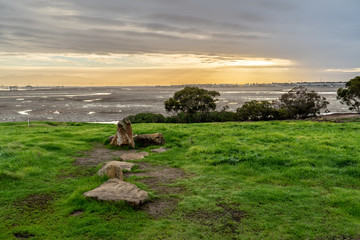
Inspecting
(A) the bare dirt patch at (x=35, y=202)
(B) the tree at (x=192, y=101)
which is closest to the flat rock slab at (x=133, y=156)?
(A) the bare dirt patch at (x=35, y=202)

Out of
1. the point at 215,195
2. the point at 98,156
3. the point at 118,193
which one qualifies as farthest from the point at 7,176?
the point at 215,195

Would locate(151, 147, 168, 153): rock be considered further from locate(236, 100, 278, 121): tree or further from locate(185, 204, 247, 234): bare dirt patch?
locate(236, 100, 278, 121): tree

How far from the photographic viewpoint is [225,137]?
18.6 metres

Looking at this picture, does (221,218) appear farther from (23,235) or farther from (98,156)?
(98,156)

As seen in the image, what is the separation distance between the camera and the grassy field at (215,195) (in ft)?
24.1

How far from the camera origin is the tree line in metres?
46.7

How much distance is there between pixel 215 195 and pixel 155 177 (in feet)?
10.6

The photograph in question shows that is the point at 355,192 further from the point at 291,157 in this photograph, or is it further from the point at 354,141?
the point at 354,141

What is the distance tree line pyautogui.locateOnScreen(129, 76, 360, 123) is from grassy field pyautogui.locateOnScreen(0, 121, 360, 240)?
30.4 meters

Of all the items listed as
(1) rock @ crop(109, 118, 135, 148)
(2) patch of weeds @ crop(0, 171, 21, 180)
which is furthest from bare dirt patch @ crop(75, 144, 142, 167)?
(2) patch of weeds @ crop(0, 171, 21, 180)

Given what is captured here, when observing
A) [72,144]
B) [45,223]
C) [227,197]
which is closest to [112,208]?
[45,223]

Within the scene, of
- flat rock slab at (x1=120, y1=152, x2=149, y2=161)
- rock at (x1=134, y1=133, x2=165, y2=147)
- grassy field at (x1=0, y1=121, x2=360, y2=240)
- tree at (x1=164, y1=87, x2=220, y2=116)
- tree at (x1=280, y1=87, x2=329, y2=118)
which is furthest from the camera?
tree at (x1=280, y1=87, x2=329, y2=118)

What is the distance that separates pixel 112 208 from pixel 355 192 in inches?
325

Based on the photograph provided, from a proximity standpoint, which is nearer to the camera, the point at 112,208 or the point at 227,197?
the point at 112,208
